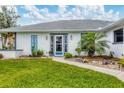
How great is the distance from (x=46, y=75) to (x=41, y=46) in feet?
41.5

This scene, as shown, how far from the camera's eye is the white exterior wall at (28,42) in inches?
948

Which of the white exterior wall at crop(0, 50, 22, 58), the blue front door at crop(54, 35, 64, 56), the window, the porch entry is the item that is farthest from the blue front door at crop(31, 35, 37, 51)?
the window

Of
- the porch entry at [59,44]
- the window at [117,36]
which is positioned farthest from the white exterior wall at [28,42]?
the window at [117,36]

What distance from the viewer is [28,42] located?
2419 centimetres

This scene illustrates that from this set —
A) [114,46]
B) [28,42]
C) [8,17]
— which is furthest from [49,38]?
[8,17]

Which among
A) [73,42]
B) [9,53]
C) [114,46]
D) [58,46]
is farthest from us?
[58,46]

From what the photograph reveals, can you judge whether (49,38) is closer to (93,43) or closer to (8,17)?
(93,43)

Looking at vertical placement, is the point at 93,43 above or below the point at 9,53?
above

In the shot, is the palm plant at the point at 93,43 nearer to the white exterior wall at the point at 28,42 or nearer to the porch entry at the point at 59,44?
the porch entry at the point at 59,44
